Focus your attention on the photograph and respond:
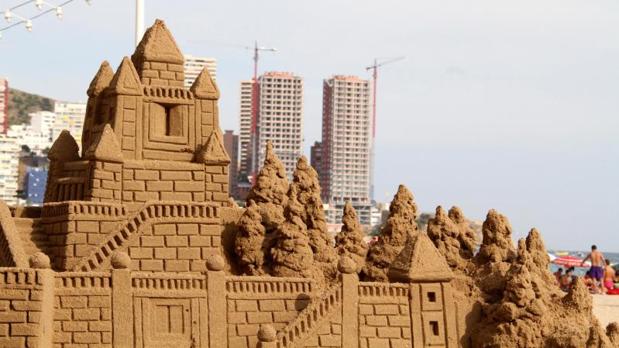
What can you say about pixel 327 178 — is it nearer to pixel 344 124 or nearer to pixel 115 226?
pixel 344 124

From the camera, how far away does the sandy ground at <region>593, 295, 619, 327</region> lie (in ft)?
129

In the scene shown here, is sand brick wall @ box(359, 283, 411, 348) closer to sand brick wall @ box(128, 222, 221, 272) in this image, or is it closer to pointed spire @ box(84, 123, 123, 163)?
sand brick wall @ box(128, 222, 221, 272)

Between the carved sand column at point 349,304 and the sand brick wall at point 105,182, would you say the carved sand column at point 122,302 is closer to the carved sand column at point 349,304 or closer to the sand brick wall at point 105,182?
the sand brick wall at point 105,182

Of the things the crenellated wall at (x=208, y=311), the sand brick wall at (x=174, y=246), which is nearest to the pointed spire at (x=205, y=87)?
the sand brick wall at (x=174, y=246)

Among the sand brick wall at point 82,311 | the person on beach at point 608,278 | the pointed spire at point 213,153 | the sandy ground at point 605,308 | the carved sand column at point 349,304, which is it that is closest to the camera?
the sand brick wall at point 82,311

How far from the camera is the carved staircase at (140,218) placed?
29.6 metres

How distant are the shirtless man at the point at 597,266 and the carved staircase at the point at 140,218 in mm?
11740

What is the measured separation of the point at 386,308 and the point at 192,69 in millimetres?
111544

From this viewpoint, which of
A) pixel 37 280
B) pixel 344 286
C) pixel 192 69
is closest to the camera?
pixel 37 280

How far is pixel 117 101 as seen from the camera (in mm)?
32062

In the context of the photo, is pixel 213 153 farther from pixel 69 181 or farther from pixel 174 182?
pixel 69 181

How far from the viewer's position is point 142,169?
31.9 m

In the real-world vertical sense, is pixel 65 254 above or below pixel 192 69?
below

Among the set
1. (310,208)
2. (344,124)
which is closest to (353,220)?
(310,208)
